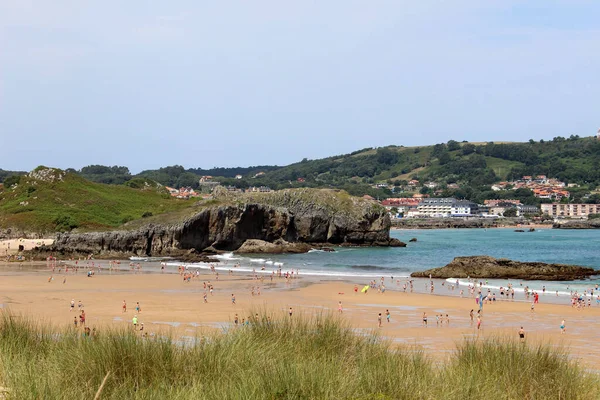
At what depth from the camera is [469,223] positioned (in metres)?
172

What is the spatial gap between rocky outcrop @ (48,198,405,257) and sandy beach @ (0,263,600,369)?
19620 mm

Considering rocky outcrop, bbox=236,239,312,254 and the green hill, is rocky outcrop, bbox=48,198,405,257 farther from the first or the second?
the green hill

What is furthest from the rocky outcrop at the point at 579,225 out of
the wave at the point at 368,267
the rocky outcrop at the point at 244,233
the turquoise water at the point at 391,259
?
the wave at the point at 368,267

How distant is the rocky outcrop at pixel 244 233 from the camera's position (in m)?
65.2

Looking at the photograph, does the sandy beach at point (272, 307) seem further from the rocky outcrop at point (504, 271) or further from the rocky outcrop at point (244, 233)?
the rocky outcrop at point (244, 233)

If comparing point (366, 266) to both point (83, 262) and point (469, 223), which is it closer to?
point (83, 262)

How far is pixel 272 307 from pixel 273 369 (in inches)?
509

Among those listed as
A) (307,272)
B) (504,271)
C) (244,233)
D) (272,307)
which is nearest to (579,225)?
(244,233)

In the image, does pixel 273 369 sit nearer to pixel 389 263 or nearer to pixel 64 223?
pixel 389 263

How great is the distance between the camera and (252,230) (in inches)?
2995

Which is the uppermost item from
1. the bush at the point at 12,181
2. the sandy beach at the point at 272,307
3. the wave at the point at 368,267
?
the bush at the point at 12,181

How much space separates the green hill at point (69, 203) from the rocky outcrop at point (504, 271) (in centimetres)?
4366

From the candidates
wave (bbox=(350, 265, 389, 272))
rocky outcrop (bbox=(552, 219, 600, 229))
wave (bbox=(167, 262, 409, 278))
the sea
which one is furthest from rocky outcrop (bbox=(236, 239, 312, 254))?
rocky outcrop (bbox=(552, 219, 600, 229))

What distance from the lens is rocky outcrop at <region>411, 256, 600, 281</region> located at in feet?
150
